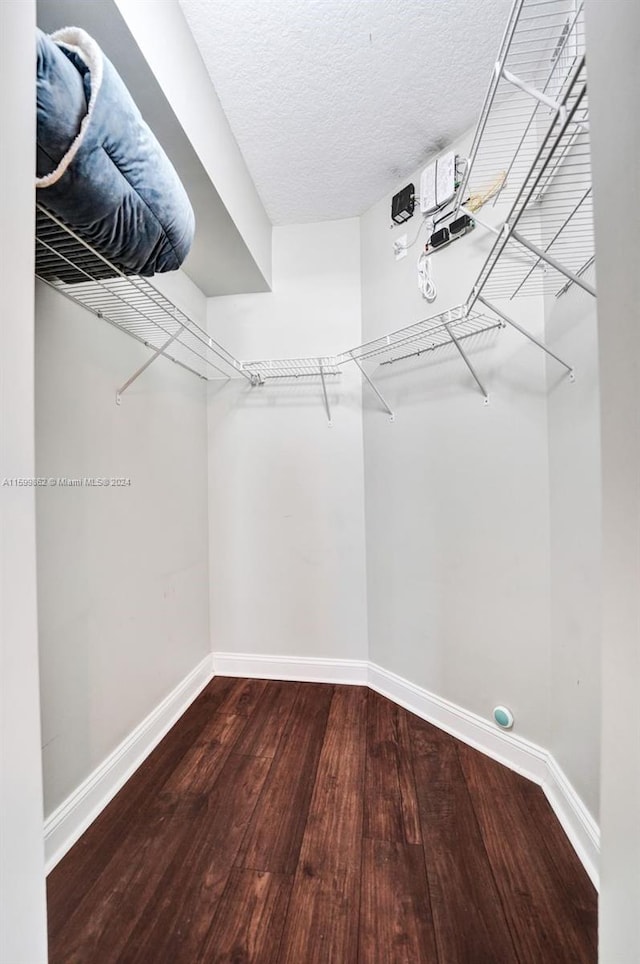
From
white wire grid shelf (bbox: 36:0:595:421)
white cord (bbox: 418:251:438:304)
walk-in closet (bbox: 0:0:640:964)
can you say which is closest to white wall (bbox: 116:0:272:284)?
walk-in closet (bbox: 0:0:640:964)

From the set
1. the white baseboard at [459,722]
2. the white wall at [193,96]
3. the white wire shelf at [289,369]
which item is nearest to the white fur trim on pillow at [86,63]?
the white wall at [193,96]

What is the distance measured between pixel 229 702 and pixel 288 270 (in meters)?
2.31

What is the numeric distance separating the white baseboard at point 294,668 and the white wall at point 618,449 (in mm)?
1447

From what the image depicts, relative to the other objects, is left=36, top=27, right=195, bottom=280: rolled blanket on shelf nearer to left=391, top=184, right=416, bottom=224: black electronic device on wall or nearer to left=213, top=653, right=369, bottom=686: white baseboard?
left=391, top=184, right=416, bottom=224: black electronic device on wall

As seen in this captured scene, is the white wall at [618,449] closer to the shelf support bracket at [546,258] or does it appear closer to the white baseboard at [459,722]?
the shelf support bracket at [546,258]

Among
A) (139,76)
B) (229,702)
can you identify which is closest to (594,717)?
(229,702)

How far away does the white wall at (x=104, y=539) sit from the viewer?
3.44 feet

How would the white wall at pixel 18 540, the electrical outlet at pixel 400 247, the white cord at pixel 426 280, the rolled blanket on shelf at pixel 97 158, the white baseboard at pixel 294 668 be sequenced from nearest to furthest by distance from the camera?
the white wall at pixel 18 540, the rolled blanket on shelf at pixel 97 158, the white cord at pixel 426 280, the electrical outlet at pixel 400 247, the white baseboard at pixel 294 668

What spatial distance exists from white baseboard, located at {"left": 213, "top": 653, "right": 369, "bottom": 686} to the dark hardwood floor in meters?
0.43

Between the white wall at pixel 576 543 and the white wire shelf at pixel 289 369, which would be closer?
the white wall at pixel 576 543

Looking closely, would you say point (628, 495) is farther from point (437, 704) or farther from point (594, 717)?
point (437, 704)

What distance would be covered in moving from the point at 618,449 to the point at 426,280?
1.40 metres

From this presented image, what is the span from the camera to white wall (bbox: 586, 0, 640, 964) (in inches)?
16.3

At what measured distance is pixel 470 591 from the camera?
1450 millimetres
